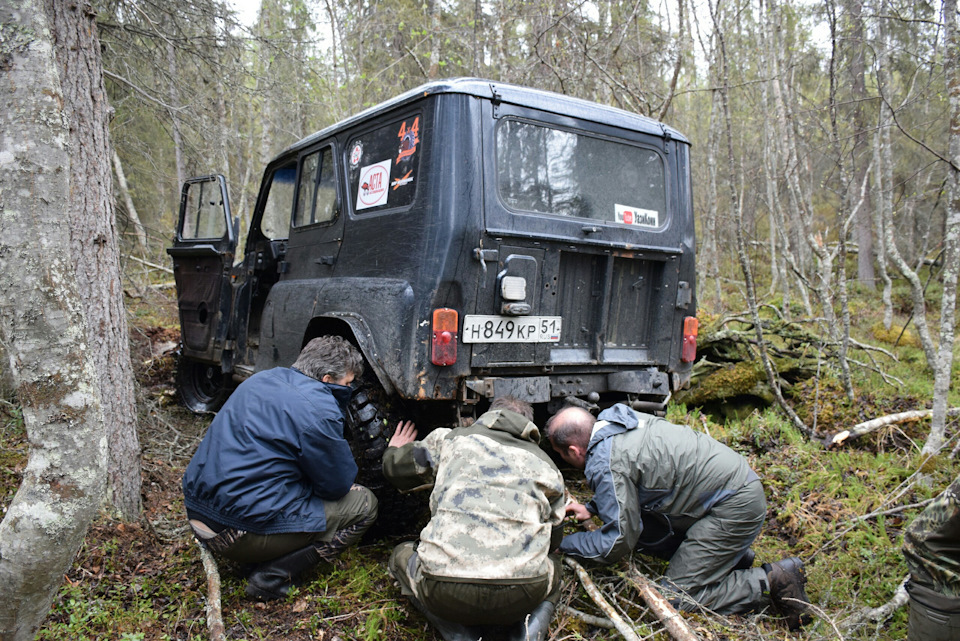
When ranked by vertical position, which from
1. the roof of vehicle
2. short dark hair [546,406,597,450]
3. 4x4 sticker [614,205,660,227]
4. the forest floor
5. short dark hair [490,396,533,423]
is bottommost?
the forest floor

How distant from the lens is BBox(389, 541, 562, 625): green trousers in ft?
7.93

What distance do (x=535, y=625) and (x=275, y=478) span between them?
132 cm

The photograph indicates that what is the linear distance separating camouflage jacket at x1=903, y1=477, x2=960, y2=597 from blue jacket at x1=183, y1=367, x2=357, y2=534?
2492 millimetres

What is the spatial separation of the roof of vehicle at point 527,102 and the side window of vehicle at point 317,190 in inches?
7.2

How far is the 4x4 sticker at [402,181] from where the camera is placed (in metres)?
3.46

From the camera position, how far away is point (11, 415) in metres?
4.54

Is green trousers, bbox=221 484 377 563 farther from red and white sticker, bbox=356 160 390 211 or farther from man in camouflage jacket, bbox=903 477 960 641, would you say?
man in camouflage jacket, bbox=903 477 960 641

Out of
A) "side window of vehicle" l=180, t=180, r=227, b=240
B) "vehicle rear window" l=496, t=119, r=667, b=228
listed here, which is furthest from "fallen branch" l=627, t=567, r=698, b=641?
"side window of vehicle" l=180, t=180, r=227, b=240

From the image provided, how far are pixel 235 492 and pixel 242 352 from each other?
8.02 feet

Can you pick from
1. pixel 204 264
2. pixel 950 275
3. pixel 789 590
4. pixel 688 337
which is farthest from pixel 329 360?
pixel 950 275

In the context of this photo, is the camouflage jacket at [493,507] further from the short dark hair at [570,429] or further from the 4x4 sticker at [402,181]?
the 4x4 sticker at [402,181]

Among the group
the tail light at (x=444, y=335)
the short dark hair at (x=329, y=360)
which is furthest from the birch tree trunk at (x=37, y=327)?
the tail light at (x=444, y=335)

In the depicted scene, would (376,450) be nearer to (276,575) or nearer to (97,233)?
(276,575)

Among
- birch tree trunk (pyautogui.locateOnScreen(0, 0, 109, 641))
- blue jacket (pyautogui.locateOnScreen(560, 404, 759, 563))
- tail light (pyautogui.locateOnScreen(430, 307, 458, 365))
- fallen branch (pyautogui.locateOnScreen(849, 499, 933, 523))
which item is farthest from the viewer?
fallen branch (pyautogui.locateOnScreen(849, 499, 933, 523))
